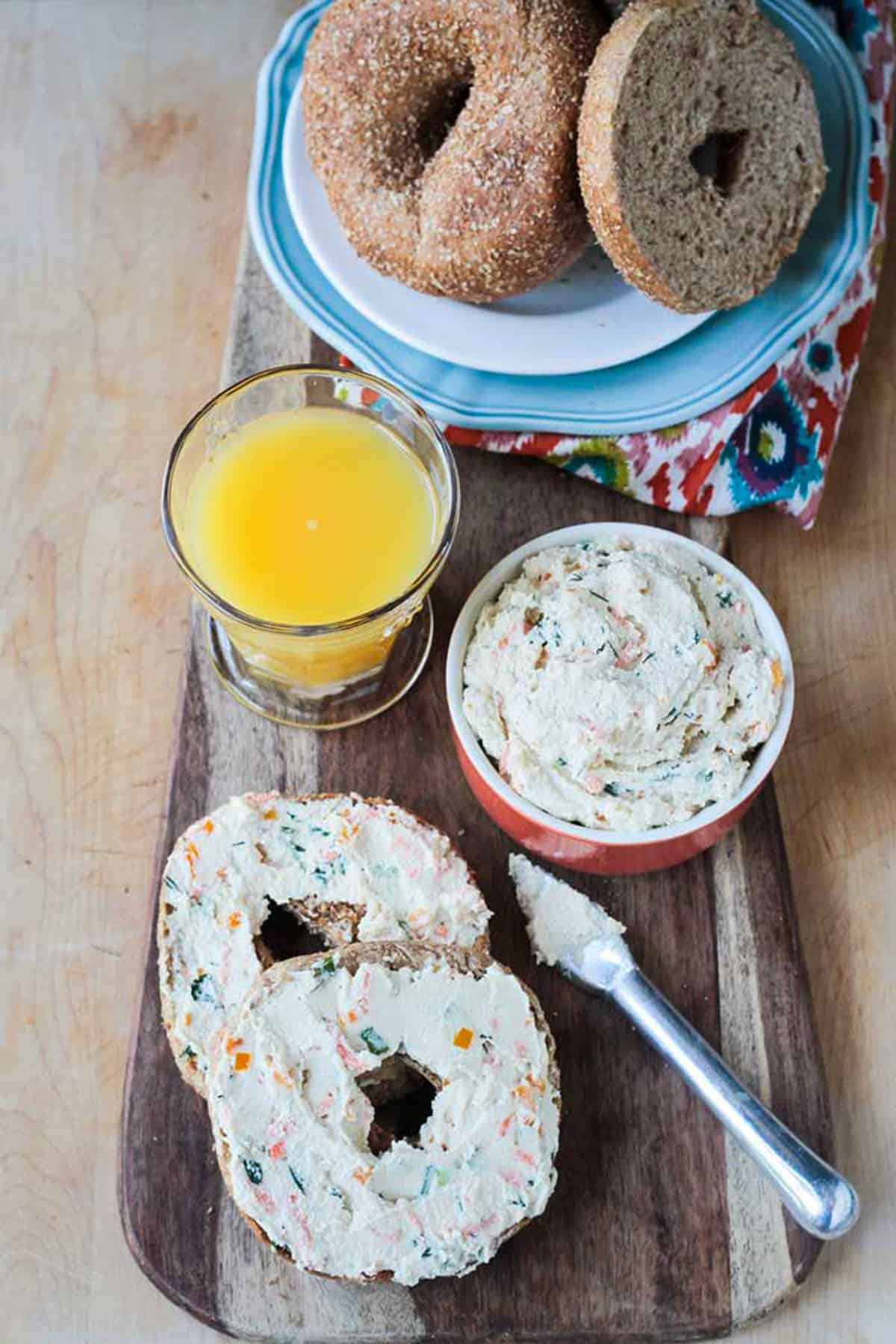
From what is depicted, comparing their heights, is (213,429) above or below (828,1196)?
above

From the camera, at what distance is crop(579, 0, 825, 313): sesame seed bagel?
175 cm

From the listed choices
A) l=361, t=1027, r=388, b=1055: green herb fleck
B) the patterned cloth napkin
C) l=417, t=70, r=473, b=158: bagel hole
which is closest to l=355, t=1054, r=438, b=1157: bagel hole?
l=361, t=1027, r=388, b=1055: green herb fleck

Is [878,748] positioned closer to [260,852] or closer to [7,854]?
[260,852]

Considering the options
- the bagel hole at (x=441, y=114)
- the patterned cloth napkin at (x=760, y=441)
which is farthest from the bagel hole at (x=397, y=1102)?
the bagel hole at (x=441, y=114)

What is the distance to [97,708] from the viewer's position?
192 cm

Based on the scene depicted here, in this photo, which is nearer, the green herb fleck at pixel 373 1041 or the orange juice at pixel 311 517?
the green herb fleck at pixel 373 1041

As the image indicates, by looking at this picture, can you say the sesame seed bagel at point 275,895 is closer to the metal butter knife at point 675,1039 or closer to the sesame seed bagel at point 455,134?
the metal butter knife at point 675,1039

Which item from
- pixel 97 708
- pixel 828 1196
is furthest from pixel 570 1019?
pixel 97 708

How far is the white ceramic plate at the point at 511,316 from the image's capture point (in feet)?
6.29

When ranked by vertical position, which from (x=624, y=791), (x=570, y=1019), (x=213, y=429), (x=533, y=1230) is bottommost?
(x=533, y=1230)

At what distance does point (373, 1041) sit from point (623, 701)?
45 centimetres

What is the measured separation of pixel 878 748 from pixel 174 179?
4.35 feet

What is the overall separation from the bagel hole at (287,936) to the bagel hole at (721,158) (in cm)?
105

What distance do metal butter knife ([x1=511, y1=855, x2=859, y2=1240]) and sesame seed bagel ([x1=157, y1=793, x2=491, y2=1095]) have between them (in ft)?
0.35
